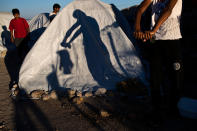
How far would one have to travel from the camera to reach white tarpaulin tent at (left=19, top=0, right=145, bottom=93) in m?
3.82

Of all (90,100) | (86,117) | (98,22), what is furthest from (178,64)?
(98,22)

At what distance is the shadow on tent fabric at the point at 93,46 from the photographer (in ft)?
13.0

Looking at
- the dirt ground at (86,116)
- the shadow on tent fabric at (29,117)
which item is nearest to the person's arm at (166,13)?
the dirt ground at (86,116)

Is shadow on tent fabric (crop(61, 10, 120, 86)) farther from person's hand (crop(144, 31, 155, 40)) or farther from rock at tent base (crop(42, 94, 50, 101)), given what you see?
person's hand (crop(144, 31, 155, 40))

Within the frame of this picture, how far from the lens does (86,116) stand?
255 cm

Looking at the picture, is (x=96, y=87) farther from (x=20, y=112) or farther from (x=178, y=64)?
(x=178, y=64)

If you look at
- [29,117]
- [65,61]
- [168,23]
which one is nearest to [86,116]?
[29,117]

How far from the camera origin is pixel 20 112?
109 inches

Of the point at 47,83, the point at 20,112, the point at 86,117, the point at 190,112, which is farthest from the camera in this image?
the point at 47,83

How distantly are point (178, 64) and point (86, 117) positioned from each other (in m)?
1.31

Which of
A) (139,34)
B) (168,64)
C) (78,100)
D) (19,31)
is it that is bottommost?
(78,100)

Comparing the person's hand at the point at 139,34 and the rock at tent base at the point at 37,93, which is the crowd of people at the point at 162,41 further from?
the rock at tent base at the point at 37,93

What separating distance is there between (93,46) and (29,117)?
2.09m

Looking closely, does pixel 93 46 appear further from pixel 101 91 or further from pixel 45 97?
pixel 45 97
